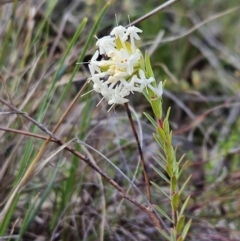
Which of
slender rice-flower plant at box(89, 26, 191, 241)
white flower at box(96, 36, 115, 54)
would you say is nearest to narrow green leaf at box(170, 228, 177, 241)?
slender rice-flower plant at box(89, 26, 191, 241)

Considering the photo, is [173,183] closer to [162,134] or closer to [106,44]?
[162,134]

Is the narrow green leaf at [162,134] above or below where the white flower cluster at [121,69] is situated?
below

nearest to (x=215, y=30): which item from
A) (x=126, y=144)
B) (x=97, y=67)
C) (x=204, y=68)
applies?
(x=204, y=68)

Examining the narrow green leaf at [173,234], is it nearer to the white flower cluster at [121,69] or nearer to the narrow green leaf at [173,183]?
the narrow green leaf at [173,183]


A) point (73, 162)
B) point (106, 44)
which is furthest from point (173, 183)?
point (73, 162)

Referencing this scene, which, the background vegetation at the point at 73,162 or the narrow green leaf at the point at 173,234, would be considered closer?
the narrow green leaf at the point at 173,234

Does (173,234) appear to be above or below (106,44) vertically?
below

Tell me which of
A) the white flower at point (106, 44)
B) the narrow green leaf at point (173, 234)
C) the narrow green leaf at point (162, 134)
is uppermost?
the white flower at point (106, 44)

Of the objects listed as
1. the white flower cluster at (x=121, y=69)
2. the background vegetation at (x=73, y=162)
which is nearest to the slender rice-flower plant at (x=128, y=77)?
the white flower cluster at (x=121, y=69)

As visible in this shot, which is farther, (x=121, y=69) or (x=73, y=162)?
(x=73, y=162)
